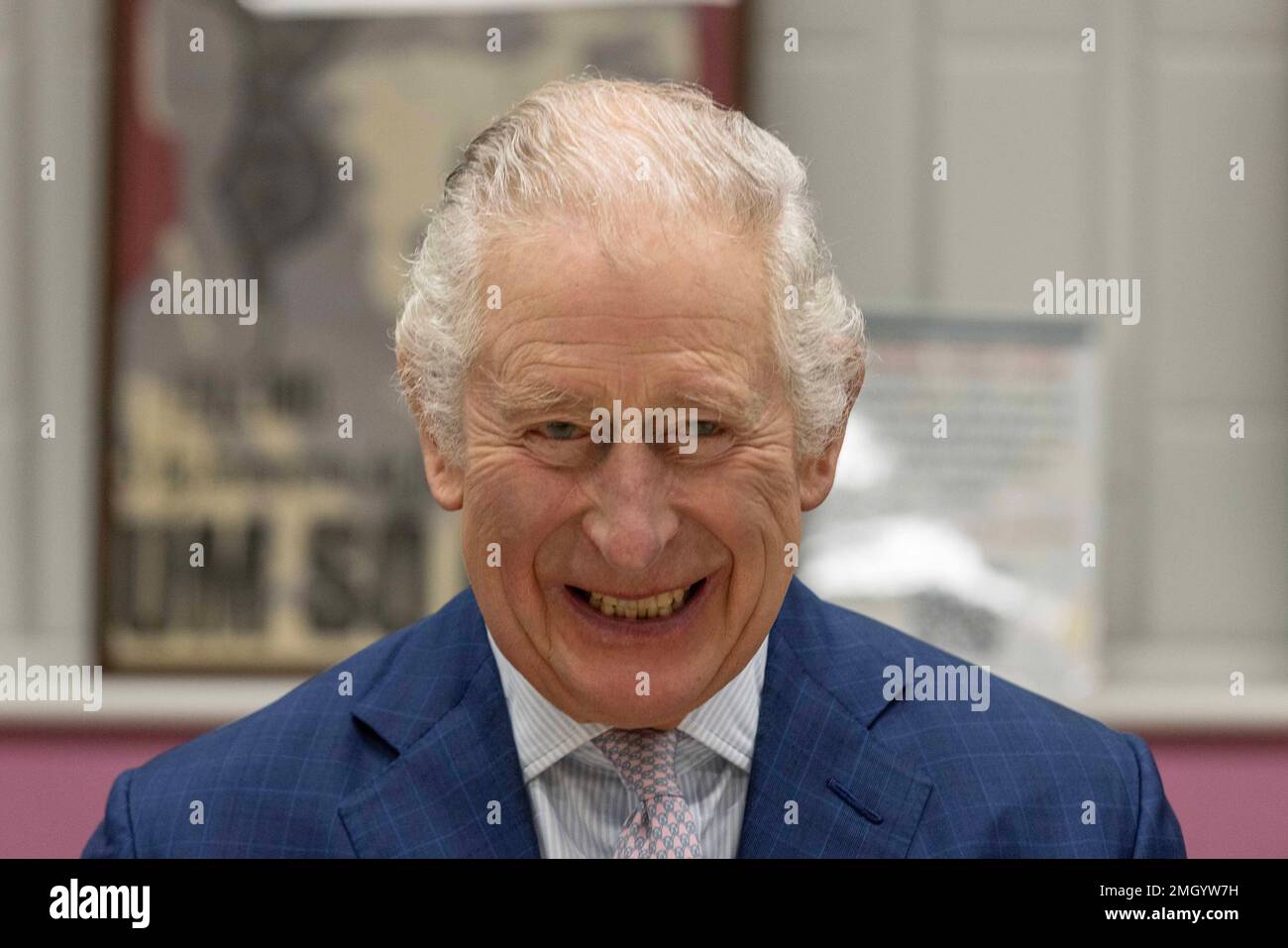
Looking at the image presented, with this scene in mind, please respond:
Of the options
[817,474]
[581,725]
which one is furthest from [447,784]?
[817,474]

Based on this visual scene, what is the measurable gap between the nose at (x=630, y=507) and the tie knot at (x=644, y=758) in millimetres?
159

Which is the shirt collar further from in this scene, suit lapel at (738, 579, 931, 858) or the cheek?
the cheek

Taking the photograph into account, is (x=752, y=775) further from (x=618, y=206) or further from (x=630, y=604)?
(x=618, y=206)

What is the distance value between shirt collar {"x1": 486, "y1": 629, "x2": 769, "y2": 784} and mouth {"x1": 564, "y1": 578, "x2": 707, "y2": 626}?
0.09m

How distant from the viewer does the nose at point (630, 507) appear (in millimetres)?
881

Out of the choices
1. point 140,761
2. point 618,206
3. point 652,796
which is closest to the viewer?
point 618,206

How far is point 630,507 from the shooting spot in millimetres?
886

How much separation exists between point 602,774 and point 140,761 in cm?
141

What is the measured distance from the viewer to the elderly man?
88cm

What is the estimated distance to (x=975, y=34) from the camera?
7.35 ft

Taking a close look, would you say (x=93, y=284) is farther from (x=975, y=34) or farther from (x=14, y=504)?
(x=975, y=34)

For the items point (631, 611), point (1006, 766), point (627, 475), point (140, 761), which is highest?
point (627, 475)

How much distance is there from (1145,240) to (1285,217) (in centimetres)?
26

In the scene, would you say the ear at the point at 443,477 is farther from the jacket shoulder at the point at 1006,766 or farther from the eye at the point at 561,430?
the jacket shoulder at the point at 1006,766
